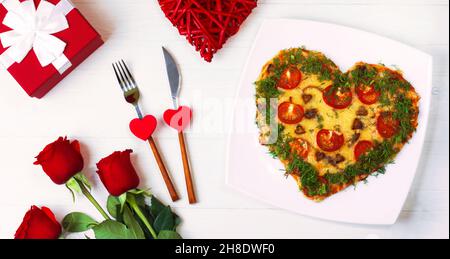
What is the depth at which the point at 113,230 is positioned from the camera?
1122 millimetres

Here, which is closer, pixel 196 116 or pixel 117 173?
pixel 117 173

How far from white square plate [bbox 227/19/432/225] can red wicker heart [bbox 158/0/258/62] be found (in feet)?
0.23

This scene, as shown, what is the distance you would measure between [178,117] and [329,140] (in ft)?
1.18

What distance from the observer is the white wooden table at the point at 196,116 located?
115 cm

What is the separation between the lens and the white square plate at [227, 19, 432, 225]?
1.09 meters

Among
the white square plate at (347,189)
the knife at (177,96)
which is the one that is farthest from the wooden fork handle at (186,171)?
the white square plate at (347,189)

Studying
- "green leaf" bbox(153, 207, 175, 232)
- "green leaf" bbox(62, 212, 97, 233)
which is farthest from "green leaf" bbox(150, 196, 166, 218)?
"green leaf" bbox(62, 212, 97, 233)

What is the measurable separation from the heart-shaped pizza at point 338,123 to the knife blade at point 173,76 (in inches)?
9.5

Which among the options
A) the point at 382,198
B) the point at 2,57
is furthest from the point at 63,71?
the point at 382,198

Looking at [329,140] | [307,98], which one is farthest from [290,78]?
[329,140]

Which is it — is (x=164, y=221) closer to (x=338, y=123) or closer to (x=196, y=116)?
(x=196, y=116)

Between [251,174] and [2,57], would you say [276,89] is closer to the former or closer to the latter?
[251,174]

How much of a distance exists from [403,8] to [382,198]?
0.46 meters

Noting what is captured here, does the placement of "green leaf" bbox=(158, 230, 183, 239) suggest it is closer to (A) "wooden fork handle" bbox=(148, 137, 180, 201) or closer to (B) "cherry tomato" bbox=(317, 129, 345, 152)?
(A) "wooden fork handle" bbox=(148, 137, 180, 201)
